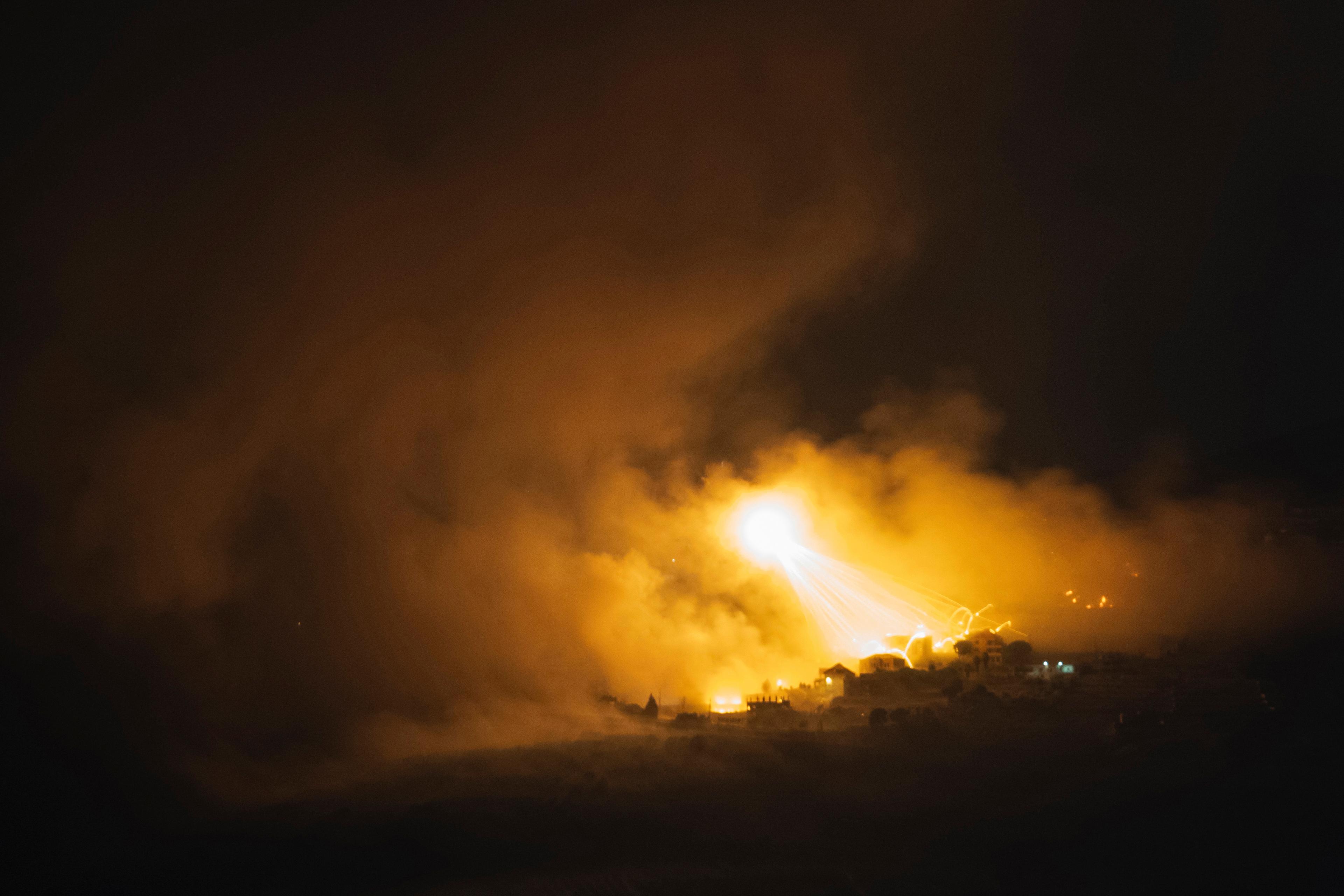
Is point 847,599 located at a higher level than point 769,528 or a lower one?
lower

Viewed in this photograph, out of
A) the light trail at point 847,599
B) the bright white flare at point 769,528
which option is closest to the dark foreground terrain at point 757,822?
the bright white flare at point 769,528

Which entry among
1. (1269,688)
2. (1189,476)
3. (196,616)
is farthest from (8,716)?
(1189,476)

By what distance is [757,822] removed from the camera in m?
10.1

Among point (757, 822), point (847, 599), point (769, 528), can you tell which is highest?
point (769, 528)

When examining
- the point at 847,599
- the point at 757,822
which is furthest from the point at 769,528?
the point at 757,822

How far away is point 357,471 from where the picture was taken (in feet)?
41.3

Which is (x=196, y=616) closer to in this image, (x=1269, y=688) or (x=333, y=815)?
(x=333, y=815)

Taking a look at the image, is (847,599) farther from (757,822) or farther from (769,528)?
(757,822)

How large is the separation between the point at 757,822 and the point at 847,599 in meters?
10.7

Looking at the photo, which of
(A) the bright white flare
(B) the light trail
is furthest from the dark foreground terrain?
A: (B) the light trail

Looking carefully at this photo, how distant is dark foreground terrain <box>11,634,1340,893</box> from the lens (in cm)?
856

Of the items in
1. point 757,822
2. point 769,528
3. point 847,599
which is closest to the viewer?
point 757,822

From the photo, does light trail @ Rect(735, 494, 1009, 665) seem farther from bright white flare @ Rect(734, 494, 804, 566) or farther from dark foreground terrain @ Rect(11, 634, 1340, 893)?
dark foreground terrain @ Rect(11, 634, 1340, 893)

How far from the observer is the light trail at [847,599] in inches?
747
